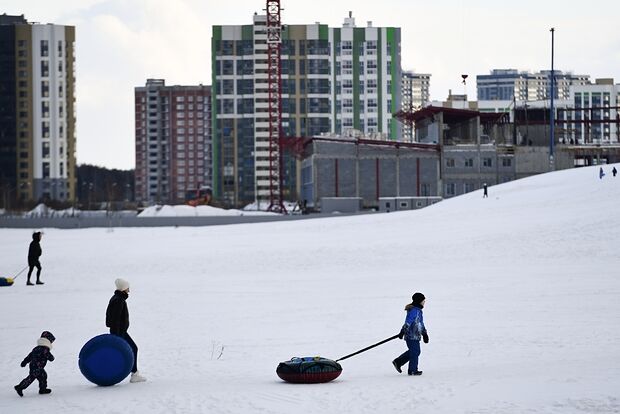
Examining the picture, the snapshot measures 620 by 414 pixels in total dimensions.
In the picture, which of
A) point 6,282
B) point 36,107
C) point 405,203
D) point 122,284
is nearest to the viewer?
point 122,284

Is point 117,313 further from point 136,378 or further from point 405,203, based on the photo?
point 405,203

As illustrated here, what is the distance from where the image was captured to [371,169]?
86.4 meters

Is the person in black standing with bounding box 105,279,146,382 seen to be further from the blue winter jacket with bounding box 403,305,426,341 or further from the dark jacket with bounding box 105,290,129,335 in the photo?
the blue winter jacket with bounding box 403,305,426,341

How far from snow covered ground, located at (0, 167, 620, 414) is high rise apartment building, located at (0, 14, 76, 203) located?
357 ft

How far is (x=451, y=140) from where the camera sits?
8881 cm

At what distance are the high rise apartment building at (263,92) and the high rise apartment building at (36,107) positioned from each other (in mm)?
24839

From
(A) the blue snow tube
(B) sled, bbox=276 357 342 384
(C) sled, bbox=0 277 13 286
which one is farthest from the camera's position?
(C) sled, bbox=0 277 13 286

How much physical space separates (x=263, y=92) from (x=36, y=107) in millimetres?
37176

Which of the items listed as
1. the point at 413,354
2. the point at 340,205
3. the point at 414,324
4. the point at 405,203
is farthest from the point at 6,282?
the point at 340,205

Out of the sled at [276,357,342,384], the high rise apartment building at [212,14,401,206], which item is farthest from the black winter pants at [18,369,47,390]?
the high rise apartment building at [212,14,401,206]

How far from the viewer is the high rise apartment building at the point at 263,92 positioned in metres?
151

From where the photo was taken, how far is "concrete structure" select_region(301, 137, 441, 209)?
85.9 metres

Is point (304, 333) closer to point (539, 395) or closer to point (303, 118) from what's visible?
point (539, 395)

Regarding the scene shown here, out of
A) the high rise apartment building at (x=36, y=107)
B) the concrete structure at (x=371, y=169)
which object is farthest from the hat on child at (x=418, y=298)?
the high rise apartment building at (x=36, y=107)
